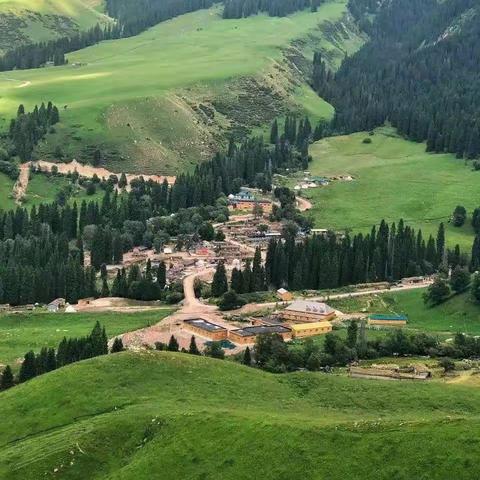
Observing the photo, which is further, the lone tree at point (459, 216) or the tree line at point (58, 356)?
the lone tree at point (459, 216)

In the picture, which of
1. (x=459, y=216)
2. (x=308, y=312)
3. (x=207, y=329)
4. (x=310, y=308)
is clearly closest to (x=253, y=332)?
(x=207, y=329)

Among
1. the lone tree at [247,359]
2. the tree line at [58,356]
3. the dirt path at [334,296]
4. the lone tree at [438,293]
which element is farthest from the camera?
the dirt path at [334,296]

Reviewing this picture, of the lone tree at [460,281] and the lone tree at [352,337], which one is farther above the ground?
the lone tree at [460,281]

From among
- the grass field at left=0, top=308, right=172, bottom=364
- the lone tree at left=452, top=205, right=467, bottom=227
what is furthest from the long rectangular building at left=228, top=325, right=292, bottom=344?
the lone tree at left=452, top=205, right=467, bottom=227

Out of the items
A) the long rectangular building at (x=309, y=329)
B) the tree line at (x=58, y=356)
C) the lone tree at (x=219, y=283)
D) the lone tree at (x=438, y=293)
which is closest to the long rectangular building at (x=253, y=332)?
the long rectangular building at (x=309, y=329)

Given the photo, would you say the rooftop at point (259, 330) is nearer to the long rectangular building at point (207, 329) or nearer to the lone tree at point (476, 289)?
the long rectangular building at point (207, 329)

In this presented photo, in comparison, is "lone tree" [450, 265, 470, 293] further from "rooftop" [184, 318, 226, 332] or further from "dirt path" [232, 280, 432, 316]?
"rooftop" [184, 318, 226, 332]
